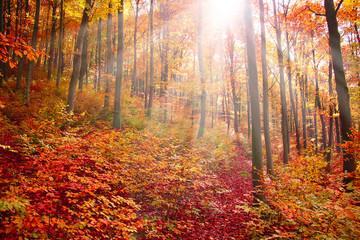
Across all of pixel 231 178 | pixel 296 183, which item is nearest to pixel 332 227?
pixel 296 183

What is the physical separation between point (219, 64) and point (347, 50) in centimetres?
Result: 1400

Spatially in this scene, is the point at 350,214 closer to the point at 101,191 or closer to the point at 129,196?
the point at 101,191

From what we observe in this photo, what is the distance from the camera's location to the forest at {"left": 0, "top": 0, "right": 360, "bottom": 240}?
310 cm

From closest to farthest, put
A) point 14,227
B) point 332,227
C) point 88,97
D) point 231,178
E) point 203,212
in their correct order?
point 14,227
point 332,227
point 203,212
point 231,178
point 88,97

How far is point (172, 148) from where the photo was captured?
6801 millimetres

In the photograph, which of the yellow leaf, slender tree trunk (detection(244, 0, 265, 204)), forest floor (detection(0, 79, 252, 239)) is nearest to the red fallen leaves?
forest floor (detection(0, 79, 252, 239))

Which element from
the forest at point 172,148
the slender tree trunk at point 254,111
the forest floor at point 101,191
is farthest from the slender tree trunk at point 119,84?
the slender tree trunk at point 254,111

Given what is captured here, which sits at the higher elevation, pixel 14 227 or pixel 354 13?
pixel 354 13

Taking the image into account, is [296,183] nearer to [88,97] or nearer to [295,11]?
[295,11]

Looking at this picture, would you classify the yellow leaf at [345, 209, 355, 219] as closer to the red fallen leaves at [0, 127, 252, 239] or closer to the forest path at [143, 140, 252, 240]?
the forest path at [143, 140, 252, 240]

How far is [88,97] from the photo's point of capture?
13273 millimetres

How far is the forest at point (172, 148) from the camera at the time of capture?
10.2ft

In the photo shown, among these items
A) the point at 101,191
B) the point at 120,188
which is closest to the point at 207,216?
the point at 120,188

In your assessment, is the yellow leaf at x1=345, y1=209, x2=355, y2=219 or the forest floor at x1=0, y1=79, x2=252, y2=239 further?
the forest floor at x1=0, y1=79, x2=252, y2=239
